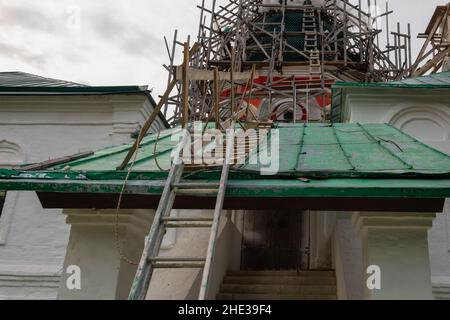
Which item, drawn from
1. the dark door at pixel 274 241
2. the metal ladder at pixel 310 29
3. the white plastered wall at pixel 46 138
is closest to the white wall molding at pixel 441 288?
the dark door at pixel 274 241

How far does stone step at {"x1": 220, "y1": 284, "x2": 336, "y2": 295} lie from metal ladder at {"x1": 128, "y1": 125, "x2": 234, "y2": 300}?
4.18m

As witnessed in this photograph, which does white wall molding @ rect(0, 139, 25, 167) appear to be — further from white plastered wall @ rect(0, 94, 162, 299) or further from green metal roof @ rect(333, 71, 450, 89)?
green metal roof @ rect(333, 71, 450, 89)

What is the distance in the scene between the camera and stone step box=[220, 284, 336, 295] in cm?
743

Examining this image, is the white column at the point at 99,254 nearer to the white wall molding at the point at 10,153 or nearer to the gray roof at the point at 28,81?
the white wall molding at the point at 10,153

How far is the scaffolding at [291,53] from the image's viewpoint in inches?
585

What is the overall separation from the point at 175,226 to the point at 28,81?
10.1 m

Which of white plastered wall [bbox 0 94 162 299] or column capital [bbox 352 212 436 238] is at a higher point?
white plastered wall [bbox 0 94 162 299]

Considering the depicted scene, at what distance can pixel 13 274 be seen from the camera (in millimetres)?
8945

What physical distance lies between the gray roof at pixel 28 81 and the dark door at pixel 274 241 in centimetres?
562

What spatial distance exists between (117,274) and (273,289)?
399cm

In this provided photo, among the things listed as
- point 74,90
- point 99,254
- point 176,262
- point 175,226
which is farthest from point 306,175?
point 74,90

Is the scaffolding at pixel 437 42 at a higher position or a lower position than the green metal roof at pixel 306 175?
higher

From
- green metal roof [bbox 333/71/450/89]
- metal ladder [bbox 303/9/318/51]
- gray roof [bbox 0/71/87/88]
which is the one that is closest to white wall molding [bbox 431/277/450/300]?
green metal roof [bbox 333/71/450/89]

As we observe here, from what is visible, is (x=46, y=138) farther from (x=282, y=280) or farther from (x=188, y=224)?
(x=188, y=224)
